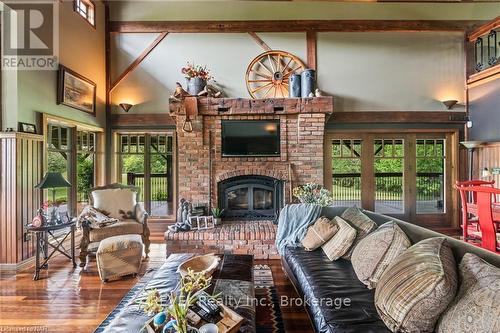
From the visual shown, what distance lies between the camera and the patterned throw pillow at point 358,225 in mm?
2566

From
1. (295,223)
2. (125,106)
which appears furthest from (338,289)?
(125,106)

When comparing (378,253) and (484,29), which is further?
(484,29)

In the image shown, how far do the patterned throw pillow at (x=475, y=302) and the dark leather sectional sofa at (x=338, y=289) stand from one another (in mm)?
168

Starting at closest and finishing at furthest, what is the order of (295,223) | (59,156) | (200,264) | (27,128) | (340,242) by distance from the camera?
1. (200,264)
2. (340,242)
3. (295,223)
4. (27,128)
5. (59,156)

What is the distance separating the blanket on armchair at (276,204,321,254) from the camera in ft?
10.4

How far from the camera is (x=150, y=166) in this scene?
18.1ft

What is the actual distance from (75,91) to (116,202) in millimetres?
1995

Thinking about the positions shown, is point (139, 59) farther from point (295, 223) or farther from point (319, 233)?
point (319, 233)

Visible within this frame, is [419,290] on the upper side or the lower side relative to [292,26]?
lower

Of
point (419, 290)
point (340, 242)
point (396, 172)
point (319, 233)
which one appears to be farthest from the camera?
point (396, 172)

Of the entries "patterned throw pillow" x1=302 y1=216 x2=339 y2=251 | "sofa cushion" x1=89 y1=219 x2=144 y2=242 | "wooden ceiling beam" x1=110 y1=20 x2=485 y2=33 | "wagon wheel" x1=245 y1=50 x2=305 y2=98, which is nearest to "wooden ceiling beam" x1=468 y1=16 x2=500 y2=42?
"wooden ceiling beam" x1=110 y1=20 x2=485 y2=33

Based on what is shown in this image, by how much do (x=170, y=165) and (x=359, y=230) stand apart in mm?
3956

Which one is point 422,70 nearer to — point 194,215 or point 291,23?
point 291,23

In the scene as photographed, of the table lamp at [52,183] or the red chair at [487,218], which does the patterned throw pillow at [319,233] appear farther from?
the table lamp at [52,183]
